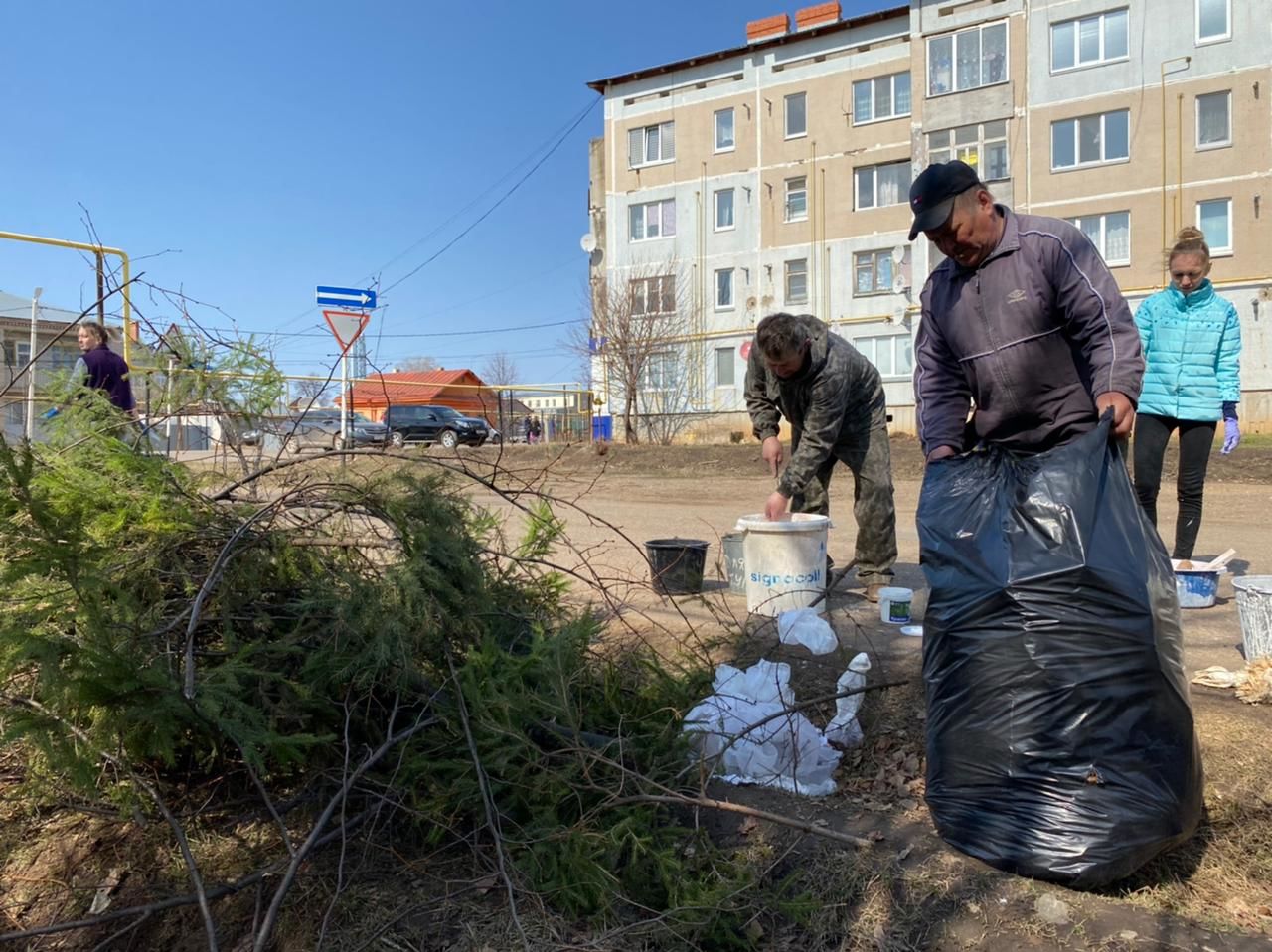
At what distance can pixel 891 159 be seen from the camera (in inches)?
987

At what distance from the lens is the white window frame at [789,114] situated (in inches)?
1032

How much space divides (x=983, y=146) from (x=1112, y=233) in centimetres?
397

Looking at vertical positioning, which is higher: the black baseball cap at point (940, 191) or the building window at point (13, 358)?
the black baseball cap at point (940, 191)

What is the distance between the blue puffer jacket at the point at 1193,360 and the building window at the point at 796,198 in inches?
915

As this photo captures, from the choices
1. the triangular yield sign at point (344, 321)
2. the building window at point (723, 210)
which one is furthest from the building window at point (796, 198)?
the triangular yield sign at point (344, 321)

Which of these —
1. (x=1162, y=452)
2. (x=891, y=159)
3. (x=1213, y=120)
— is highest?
(x=891, y=159)

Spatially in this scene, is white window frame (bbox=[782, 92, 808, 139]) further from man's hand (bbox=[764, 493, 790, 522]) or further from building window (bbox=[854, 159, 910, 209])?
man's hand (bbox=[764, 493, 790, 522])

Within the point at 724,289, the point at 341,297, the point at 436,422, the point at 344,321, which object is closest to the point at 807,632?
the point at 344,321

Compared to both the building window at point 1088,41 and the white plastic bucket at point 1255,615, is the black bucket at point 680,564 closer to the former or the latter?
the white plastic bucket at point 1255,615

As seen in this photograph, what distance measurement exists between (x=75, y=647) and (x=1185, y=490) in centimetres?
463

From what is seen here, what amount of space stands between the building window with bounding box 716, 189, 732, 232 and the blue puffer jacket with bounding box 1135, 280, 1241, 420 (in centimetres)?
2409

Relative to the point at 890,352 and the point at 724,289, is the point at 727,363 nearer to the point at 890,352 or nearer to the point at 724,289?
the point at 724,289

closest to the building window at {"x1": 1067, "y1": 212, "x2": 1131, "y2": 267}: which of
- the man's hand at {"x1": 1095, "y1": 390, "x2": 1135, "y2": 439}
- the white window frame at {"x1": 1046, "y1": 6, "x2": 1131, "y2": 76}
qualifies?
the white window frame at {"x1": 1046, "y1": 6, "x2": 1131, "y2": 76}

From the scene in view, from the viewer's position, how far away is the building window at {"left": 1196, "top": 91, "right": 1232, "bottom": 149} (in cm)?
2075
